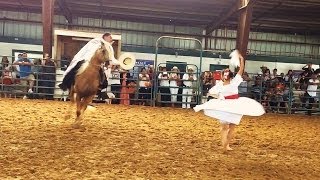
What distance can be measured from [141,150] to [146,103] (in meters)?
8.49

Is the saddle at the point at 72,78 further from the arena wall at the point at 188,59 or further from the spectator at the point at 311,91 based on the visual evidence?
the arena wall at the point at 188,59

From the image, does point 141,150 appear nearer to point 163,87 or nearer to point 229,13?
point 163,87

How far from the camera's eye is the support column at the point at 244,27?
1467 centimetres

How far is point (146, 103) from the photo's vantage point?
1430 centimetres

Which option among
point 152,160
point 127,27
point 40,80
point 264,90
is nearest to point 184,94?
point 264,90

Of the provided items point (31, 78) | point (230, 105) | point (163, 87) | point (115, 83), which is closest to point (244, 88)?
point (163, 87)

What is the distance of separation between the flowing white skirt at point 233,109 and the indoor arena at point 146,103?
0.02m

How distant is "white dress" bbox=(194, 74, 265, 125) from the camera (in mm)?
5930

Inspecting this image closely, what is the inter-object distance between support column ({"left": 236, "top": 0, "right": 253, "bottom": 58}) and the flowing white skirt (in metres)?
9.11

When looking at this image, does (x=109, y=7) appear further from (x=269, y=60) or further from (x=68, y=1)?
(x=269, y=60)

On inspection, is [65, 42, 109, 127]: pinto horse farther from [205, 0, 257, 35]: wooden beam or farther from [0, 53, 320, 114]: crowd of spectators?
[205, 0, 257, 35]: wooden beam

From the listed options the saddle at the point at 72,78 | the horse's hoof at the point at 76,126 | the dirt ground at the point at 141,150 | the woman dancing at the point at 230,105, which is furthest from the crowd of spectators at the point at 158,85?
the woman dancing at the point at 230,105

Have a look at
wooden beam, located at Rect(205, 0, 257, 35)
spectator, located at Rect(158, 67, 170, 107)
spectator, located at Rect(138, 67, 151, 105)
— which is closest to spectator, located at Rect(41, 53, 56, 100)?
spectator, located at Rect(138, 67, 151, 105)

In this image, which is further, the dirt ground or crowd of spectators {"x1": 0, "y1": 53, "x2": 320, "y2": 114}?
crowd of spectators {"x1": 0, "y1": 53, "x2": 320, "y2": 114}
